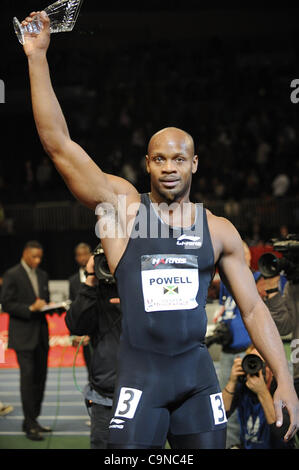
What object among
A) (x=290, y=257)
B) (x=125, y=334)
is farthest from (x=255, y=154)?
(x=125, y=334)

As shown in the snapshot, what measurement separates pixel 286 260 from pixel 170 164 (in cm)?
211

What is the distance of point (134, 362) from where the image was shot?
2859 mm

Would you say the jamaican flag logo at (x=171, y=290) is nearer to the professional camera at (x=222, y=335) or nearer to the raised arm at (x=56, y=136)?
the raised arm at (x=56, y=136)

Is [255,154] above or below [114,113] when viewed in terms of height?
below

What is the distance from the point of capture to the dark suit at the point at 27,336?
6.91 meters

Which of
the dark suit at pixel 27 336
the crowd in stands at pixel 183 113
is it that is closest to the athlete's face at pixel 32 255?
the dark suit at pixel 27 336

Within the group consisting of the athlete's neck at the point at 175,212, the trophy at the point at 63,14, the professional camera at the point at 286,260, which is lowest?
the professional camera at the point at 286,260

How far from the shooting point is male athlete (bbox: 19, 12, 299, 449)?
281 cm

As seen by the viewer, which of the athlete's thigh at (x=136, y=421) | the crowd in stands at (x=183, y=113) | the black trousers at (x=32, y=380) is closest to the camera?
the athlete's thigh at (x=136, y=421)

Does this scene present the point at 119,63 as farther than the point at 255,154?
Yes

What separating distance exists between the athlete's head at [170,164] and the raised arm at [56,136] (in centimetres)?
21

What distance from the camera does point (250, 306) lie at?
310 centimetres
